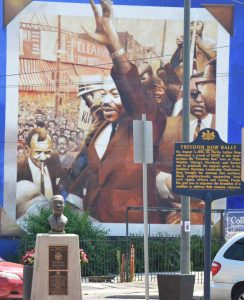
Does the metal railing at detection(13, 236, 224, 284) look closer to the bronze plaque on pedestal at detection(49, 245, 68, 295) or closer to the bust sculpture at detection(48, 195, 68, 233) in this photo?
the bust sculpture at detection(48, 195, 68, 233)

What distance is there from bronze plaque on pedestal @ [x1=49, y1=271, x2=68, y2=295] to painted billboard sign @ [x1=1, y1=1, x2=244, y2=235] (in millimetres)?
18117

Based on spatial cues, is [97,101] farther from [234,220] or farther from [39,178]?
[234,220]

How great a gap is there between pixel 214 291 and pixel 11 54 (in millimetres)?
18911

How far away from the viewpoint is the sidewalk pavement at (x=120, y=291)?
21.9m

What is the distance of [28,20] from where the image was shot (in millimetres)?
33469

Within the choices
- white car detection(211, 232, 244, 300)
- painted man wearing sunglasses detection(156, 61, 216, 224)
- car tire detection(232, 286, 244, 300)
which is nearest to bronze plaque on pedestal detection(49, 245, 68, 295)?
white car detection(211, 232, 244, 300)

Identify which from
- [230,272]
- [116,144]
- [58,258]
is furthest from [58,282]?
[116,144]

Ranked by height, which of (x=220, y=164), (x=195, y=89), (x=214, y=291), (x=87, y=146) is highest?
(x=195, y=89)

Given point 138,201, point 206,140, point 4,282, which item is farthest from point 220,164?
point 138,201

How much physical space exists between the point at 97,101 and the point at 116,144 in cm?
193

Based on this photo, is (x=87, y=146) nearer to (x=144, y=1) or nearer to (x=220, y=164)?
(x=144, y=1)

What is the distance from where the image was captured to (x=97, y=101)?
3347cm

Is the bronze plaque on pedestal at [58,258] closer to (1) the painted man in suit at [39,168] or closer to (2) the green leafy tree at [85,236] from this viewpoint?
(2) the green leafy tree at [85,236]

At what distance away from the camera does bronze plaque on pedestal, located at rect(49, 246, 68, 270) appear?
48.5 ft
